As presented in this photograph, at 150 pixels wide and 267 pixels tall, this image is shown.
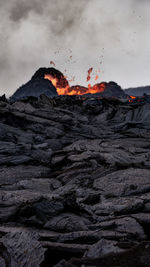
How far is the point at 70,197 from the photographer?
10867 millimetres

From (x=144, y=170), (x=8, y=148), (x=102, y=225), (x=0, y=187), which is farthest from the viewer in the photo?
(x=8, y=148)

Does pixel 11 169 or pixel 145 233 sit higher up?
pixel 11 169

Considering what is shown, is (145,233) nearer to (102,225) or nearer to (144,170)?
(102,225)

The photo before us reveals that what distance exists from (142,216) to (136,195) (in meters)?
3.20

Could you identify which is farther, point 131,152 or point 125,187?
point 131,152

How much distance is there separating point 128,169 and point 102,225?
26.9ft

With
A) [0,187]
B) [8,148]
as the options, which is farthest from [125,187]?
[8,148]

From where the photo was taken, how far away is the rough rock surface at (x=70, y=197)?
20.8ft

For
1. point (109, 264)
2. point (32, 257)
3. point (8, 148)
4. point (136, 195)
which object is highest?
point (8, 148)

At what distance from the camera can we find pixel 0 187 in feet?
43.9

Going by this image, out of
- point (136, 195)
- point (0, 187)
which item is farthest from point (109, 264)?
point (0, 187)

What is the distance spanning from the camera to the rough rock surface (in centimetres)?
634

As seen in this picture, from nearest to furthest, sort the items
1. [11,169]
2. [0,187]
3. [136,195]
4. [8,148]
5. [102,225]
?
[102,225] < [136,195] < [0,187] < [11,169] < [8,148]

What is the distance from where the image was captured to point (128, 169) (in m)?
15.3
